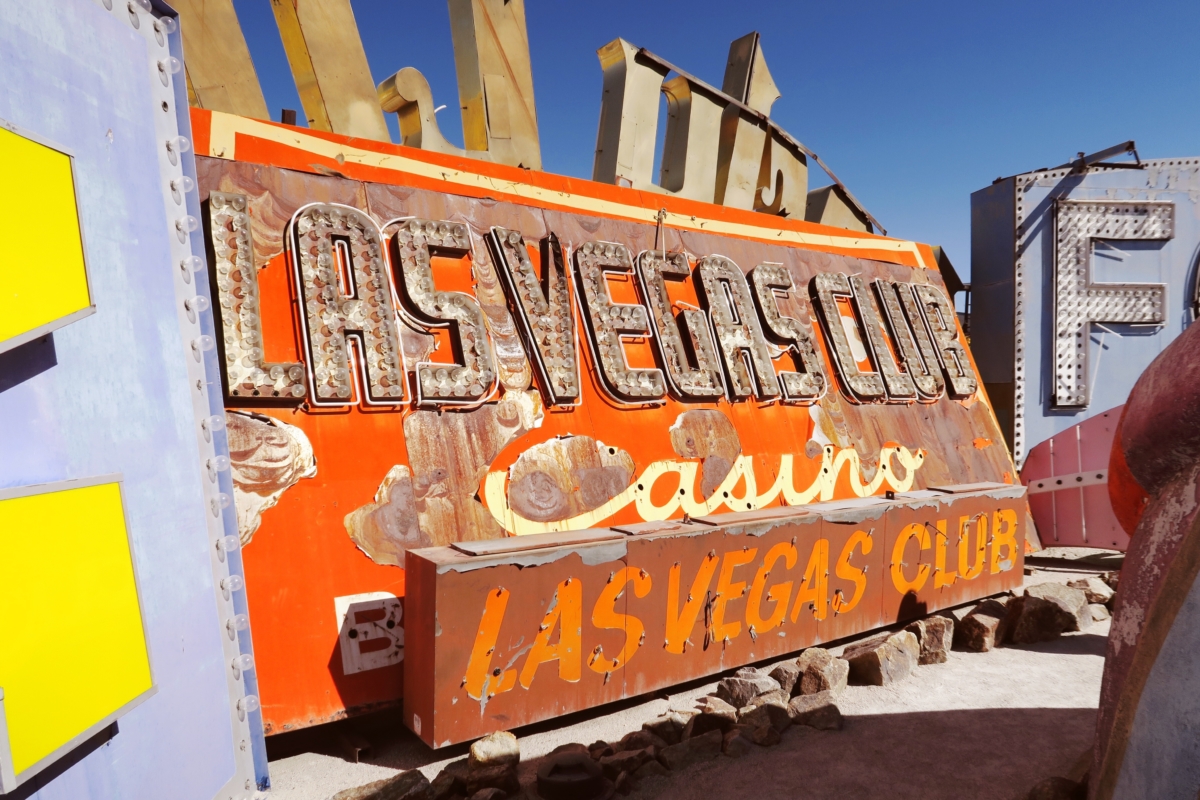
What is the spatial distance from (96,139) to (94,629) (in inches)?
61.8

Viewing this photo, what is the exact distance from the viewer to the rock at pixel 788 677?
6.30 m

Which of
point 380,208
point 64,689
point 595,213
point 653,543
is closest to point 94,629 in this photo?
point 64,689

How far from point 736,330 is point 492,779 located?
5534 millimetres

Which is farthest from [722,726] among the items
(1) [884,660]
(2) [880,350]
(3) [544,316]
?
(2) [880,350]

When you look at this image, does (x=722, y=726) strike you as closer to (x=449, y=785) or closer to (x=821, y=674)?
(x=821, y=674)

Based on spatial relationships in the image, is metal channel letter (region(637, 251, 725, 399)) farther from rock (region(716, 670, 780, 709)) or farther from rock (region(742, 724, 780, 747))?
rock (region(742, 724, 780, 747))

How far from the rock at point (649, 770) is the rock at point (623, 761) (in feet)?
0.09

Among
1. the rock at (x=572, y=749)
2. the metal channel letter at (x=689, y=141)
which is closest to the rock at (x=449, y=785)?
the rock at (x=572, y=749)

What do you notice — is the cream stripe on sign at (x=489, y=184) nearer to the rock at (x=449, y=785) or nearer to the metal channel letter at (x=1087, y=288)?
the metal channel letter at (x=1087, y=288)

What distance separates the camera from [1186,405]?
132 inches

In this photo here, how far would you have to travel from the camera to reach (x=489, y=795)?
438 cm

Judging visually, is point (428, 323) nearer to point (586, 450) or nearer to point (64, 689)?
point (586, 450)

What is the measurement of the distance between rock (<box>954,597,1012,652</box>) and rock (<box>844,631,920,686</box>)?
0.88m

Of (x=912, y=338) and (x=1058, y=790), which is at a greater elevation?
(x=912, y=338)
